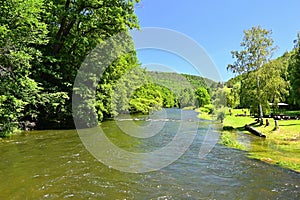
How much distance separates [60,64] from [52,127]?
528cm

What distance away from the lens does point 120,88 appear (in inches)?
1230

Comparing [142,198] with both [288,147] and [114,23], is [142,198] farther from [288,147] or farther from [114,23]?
[114,23]

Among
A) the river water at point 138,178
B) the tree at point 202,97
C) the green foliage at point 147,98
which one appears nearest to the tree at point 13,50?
the river water at point 138,178

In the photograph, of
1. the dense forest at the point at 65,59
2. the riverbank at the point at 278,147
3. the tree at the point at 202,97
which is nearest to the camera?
the riverbank at the point at 278,147

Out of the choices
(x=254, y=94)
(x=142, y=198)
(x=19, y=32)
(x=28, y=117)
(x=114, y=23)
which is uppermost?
(x=114, y=23)

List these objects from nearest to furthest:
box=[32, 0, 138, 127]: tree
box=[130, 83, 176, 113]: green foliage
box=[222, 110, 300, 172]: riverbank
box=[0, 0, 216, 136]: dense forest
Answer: box=[222, 110, 300, 172]: riverbank < box=[0, 0, 216, 136]: dense forest < box=[32, 0, 138, 127]: tree < box=[130, 83, 176, 113]: green foliage

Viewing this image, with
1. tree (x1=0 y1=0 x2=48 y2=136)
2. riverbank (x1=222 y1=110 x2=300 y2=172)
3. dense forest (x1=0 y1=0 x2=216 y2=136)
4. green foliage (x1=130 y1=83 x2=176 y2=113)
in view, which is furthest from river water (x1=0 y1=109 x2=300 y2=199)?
green foliage (x1=130 y1=83 x2=176 y2=113)

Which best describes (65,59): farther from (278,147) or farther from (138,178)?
(278,147)

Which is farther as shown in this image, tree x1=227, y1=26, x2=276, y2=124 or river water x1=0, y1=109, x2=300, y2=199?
tree x1=227, y1=26, x2=276, y2=124

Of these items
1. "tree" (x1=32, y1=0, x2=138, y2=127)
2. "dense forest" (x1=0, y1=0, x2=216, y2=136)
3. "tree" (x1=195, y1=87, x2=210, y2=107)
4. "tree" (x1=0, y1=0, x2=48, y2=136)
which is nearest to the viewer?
"tree" (x1=0, y1=0, x2=48, y2=136)

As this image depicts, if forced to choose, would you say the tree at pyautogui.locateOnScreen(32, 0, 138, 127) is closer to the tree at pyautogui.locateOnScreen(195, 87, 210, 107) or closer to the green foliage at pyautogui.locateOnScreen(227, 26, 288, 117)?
the green foliage at pyautogui.locateOnScreen(227, 26, 288, 117)

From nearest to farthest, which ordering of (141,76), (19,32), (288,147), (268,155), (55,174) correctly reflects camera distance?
(55,174), (268,155), (288,147), (19,32), (141,76)

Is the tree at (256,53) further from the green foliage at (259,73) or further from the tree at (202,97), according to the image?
the tree at (202,97)

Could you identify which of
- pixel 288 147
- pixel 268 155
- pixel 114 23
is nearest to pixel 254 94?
pixel 288 147
